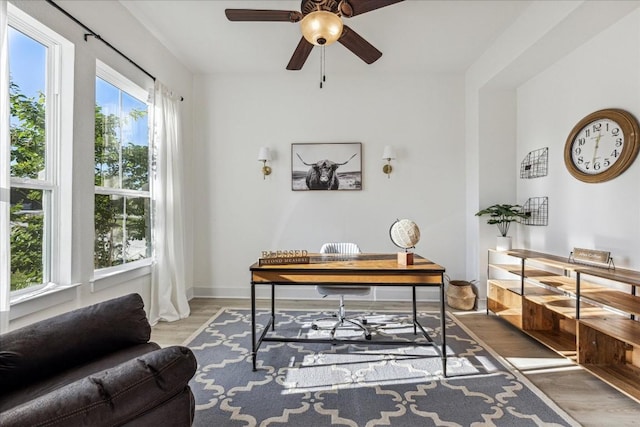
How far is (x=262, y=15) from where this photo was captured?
1.97 metres

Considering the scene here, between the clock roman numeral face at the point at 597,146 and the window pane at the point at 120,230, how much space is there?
13.6ft

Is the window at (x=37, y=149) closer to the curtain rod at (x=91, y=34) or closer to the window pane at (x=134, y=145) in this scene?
the curtain rod at (x=91, y=34)

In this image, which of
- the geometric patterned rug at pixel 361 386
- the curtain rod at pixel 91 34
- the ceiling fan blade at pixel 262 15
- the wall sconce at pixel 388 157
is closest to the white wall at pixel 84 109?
the curtain rod at pixel 91 34

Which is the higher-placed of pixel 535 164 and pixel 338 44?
pixel 338 44

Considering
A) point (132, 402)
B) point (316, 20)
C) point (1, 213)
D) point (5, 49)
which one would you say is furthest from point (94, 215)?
point (316, 20)

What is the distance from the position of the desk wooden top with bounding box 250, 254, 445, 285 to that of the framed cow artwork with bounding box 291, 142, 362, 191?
182 cm

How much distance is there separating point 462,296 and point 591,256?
142cm

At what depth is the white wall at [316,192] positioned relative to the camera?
3998 millimetres

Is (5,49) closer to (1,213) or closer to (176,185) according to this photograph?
(1,213)

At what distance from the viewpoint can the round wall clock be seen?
2.26 meters

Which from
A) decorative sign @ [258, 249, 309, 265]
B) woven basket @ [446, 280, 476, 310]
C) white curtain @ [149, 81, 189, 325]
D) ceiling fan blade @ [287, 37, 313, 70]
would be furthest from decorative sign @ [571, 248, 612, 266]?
white curtain @ [149, 81, 189, 325]

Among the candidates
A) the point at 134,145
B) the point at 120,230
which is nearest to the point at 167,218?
the point at 120,230

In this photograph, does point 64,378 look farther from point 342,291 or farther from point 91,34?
point 91,34

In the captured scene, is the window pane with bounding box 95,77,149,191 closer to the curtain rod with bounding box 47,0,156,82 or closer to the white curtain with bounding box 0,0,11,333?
the curtain rod with bounding box 47,0,156,82
